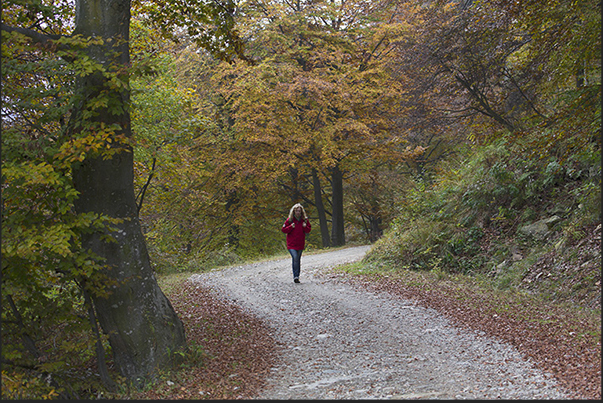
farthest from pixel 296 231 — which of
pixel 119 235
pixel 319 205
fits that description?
pixel 319 205

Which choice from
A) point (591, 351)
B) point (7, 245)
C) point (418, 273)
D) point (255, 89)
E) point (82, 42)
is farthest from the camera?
point (255, 89)

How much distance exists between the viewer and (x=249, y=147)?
19469 millimetres

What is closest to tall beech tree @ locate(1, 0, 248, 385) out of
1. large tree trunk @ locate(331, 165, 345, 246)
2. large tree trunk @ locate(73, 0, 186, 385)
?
large tree trunk @ locate(73, 0, 186, 385)

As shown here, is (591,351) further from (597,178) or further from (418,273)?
(418,273)

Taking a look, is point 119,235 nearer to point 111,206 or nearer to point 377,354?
point 111,206

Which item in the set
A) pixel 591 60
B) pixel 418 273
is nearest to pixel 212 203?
pixel 418 273

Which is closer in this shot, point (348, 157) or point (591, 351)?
point (591, 351)

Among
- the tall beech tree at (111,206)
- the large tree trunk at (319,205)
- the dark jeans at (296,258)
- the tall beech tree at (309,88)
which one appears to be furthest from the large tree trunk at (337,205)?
the tall beech tree at (111,206)

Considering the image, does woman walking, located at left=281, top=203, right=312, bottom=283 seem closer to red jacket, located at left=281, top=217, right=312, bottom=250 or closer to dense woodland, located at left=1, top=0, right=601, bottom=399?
red jacket, located at left=281, top=217, right=312, bottom=250

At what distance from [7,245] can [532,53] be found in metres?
8.93

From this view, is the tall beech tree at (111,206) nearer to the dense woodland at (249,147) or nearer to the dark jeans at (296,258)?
the dense woodland at (249,147)

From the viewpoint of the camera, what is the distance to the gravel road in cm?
491

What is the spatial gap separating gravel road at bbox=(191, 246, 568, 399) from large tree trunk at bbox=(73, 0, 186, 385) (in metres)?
1.61

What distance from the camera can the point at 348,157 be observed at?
767 inches
